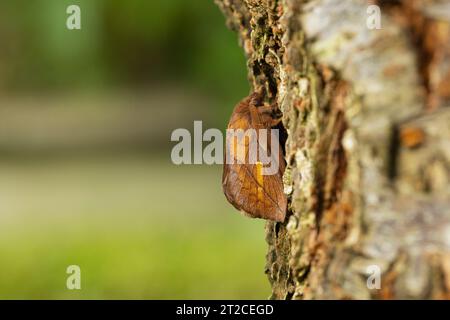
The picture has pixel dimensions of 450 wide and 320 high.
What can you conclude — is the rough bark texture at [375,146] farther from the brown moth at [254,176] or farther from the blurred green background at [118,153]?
the blurred green background at [118,153]

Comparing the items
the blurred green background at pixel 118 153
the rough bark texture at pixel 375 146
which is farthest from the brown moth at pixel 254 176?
the blurred green background at pixel 118 153

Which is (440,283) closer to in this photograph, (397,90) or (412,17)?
(397,90)

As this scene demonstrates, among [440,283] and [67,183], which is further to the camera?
[67,183]

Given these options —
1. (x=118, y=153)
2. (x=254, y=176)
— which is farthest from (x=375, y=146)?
(x=118, y=153)

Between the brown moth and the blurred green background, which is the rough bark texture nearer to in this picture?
the brown moth

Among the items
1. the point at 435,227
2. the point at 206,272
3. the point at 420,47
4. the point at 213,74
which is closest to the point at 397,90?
the point at 420,47

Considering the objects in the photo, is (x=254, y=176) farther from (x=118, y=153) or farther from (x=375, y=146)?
(x=118, y=153)

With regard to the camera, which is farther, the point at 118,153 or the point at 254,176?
the point at 118,153

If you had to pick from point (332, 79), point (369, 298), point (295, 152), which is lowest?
point (369, 298)
